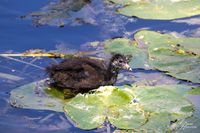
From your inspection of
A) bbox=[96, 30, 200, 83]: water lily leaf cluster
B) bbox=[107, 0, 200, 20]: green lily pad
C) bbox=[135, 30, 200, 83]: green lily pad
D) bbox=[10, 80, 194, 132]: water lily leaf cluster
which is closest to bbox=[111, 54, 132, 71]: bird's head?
bbox=[96, 30, 200, 83]: water lily leaf cluster

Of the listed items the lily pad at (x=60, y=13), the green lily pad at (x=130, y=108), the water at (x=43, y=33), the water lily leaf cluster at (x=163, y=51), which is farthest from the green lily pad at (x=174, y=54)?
the lily pad at (x=60, y=13)

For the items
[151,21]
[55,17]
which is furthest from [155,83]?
[55,17]

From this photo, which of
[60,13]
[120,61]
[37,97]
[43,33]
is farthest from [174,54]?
[60,13]

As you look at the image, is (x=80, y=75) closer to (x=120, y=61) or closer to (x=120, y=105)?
(x=120, y=61)

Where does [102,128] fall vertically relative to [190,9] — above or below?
below

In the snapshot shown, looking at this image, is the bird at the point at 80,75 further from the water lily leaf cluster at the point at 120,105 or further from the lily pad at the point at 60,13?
the lily pad at the point at 60,13

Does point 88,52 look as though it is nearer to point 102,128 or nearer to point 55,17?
point 55,17

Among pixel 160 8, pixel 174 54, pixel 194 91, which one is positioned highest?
pixel 160 8
